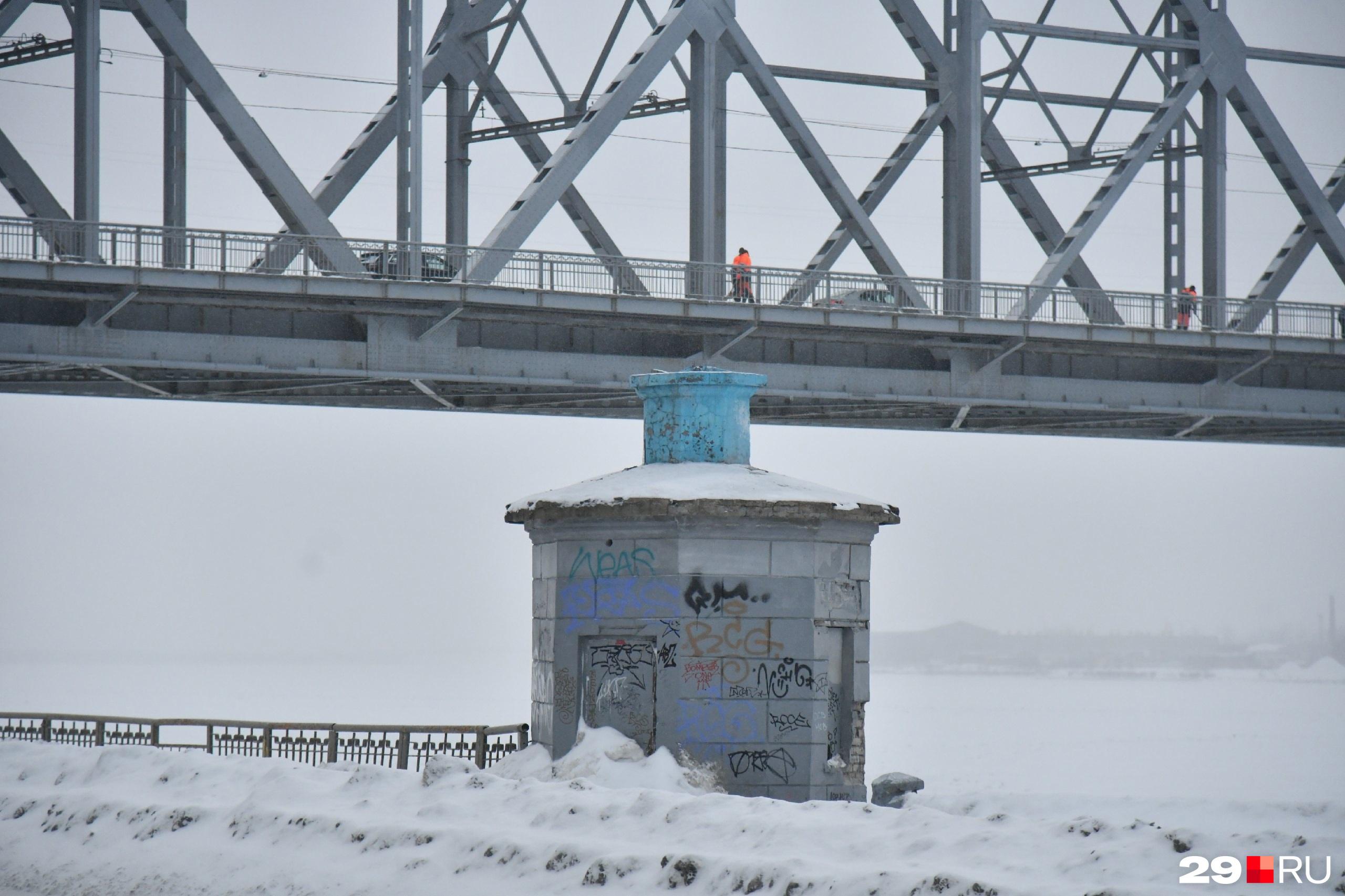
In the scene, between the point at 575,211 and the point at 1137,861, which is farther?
the point at 575,211

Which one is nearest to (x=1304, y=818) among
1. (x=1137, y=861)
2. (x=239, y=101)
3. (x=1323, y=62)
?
(x=1137, y=861)

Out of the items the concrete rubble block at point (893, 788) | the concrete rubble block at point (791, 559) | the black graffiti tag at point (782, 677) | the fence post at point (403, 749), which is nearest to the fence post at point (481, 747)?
the fence post at point (403, 749)

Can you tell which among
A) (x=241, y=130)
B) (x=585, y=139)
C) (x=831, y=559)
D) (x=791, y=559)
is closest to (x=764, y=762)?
(x=791, y=559)

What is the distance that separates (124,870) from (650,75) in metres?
26.1

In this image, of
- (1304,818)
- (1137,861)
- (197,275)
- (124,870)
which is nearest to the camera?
(1137,861)

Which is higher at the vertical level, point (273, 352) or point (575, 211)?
point (575, 211)

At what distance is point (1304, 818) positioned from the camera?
14078mm

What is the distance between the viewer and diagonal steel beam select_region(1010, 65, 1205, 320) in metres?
38.8

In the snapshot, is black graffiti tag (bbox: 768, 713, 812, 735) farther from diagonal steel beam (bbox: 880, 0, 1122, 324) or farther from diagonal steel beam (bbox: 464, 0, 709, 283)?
diagonal steel beam (bbox: 880, 0, 1122, 324)

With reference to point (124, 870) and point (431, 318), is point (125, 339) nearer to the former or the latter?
point (431, 318)

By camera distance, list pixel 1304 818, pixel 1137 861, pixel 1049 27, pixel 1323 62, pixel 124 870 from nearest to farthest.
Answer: pixel 1137 861 < pixel 1304 818 < pixel 124 870 < pixel 1049 27 < pixel 1323 62

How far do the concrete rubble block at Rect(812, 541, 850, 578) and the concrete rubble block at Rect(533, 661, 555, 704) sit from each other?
289 cm

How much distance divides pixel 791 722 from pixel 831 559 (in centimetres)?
167

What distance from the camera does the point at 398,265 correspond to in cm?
3291
